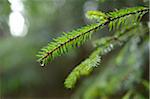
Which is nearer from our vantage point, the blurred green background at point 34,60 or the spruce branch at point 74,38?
the spruce branch at point 74,38

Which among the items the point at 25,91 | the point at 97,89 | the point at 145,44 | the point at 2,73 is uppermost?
the point at 145,44

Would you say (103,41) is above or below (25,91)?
above

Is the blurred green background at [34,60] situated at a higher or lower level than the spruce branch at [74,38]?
lower

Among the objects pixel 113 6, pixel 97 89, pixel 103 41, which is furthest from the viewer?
pixel 97 89

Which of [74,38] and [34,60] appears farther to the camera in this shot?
[34,60]

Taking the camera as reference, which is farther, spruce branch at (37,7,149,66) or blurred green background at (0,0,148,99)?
blurred green background at (0,0,148,99)

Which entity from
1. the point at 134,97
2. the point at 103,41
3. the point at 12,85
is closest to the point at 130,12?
the point at 103,41

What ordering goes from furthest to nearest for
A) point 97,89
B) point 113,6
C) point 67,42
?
point 97,89, point 113,6, point 67,42

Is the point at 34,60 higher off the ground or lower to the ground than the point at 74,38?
lower

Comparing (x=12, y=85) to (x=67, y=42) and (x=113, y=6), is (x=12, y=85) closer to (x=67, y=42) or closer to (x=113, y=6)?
(x=113, y=6)

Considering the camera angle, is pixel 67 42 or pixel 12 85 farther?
pixel 12 85

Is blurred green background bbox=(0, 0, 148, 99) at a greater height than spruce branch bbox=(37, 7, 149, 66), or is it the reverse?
spruce branch bbox=(37, 7, 149, 66)
